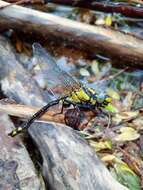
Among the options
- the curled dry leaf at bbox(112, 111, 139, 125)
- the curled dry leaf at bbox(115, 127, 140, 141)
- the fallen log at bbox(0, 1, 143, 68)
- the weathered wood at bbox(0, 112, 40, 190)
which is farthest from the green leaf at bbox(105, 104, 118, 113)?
the weathered wood at bbox(0, 112, 40, 190)

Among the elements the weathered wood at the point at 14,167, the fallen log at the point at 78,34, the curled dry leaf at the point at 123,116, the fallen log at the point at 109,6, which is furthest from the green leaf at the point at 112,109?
the fallen log at the point at 109,6

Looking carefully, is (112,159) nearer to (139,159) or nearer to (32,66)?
(139,159)

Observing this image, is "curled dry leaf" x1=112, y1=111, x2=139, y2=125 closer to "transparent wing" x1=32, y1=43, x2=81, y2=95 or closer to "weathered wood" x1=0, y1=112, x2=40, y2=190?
"transparent wing" x1=32, y1=43, x2=81, y2=95

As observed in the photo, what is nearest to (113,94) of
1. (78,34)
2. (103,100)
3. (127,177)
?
(78,34)

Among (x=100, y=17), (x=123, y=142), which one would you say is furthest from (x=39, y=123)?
(x=100, y=17)

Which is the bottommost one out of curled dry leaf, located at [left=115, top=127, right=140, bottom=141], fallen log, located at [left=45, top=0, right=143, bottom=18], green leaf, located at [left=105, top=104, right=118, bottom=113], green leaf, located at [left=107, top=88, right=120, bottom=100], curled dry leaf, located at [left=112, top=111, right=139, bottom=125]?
curled dry leaf, located at [left=115, top=127, right=140, bottom=141]

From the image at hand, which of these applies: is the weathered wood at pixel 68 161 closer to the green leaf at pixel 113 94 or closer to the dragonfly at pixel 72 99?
the dragonfly at pixel 72 99
